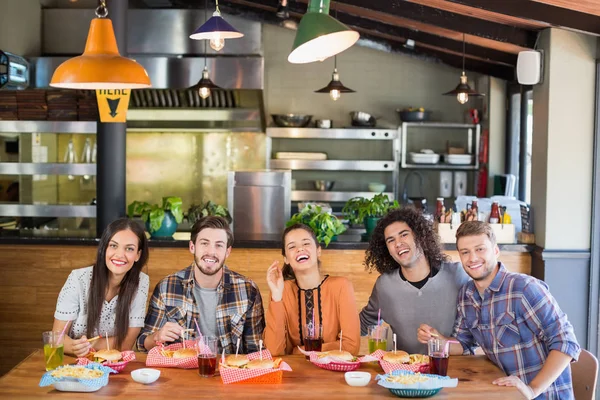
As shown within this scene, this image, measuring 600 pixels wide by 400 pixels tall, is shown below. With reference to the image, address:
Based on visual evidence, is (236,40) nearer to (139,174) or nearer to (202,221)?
(139,174)

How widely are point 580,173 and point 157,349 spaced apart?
3.94 metres

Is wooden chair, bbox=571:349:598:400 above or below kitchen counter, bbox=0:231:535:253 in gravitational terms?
below

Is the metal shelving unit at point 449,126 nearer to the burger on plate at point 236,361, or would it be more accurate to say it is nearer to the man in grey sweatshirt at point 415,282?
the man in grey sweatshirt at point 415,282

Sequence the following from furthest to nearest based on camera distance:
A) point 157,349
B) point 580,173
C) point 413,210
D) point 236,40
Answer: point 236,40 → point 580,173 → point 413,210 → point 157,349

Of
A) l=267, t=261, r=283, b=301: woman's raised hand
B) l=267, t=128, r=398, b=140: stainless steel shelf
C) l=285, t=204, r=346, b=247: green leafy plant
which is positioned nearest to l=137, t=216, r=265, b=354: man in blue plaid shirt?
l=267, t=261, r=283, b=301: woman's raised hand

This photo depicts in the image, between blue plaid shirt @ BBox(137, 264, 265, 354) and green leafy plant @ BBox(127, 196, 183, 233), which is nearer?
blue plaid shirt @ BBox(137, 264, 265, 354)

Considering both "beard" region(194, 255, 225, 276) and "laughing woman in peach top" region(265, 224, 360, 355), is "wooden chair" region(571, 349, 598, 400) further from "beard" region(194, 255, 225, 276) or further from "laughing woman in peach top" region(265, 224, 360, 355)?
"beard" region(194, 255, 225, 276)

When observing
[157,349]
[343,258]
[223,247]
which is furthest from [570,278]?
[157,349]

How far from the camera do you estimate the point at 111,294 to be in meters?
3.92

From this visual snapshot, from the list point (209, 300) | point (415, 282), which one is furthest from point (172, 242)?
point (415, 282)

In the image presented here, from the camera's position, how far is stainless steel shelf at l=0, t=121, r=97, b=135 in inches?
304

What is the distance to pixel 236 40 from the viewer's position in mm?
8594

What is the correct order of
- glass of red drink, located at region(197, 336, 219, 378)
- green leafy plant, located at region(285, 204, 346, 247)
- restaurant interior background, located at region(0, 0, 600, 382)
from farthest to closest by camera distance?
1. restaurant interior background, located at region(0, 0, 600, 382)
2. green leafy plant, located at region(285, 204, 346, 247)
3. glass of red drink, located at region(197, 336, 219, 378)

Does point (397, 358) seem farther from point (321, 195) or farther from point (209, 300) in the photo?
point (321, 195)
